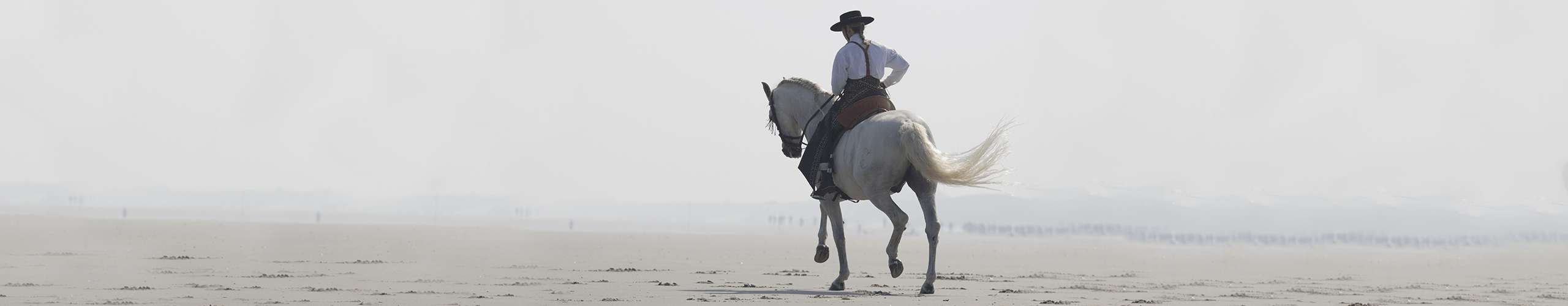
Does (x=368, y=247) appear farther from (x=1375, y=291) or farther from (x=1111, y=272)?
(x=1375, y=291)

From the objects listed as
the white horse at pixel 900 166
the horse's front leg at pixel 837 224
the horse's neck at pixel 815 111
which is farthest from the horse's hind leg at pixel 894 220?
the horse's neck at pixel 815 111

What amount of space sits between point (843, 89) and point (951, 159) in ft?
4.42

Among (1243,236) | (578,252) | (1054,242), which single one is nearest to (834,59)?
(578,252)

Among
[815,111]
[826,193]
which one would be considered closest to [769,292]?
[826,193]

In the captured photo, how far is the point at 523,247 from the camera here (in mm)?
21984

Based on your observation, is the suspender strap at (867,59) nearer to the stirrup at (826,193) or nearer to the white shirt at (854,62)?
the white shirt at (854,62)

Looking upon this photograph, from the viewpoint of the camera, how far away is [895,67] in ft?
43.4

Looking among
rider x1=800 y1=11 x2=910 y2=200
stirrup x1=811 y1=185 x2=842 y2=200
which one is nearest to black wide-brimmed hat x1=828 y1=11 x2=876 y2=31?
rider x1=800 y1=11 x2=910 y2=200

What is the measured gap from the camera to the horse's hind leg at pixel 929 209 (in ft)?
39.0

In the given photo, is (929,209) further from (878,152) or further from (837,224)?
(837,224)

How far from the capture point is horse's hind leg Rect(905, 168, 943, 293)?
1189 cm

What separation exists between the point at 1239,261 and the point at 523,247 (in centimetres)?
1150

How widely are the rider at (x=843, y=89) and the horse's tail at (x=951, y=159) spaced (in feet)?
2.75

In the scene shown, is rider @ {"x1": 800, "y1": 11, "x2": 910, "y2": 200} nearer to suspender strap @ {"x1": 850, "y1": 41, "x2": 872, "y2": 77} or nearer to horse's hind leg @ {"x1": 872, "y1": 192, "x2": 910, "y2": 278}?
suspender strap @ {"x1": 850, "y1": 41, "x2": 872, "y2": 77}
